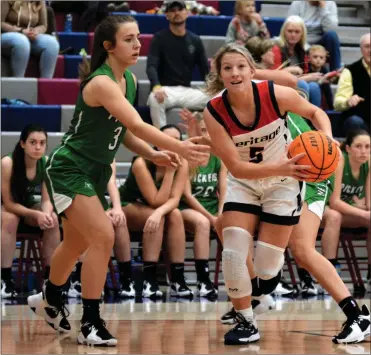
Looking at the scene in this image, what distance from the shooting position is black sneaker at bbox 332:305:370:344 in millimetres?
4684

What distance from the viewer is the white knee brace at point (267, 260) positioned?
15.5ft

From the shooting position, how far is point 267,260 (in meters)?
4.76

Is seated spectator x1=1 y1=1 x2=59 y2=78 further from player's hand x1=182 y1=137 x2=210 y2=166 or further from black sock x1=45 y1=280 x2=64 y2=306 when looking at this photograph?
player's hand x1=182 y1=137 x2=210 y2=166

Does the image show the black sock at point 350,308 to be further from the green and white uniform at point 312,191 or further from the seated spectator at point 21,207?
the seated spectator at point 21,207

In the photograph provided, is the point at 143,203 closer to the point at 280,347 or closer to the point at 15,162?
the point at 15,162

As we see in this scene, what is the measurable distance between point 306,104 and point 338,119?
422 cm

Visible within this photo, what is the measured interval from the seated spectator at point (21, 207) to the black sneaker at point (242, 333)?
2.33m

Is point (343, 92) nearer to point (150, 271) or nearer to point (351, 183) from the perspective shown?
point (351, 183)

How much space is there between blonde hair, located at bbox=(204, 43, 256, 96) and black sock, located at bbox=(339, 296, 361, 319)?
51.5 inches

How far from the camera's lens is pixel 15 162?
6879mm

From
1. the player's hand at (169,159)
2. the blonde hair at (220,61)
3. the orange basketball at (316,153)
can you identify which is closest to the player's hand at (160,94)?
the blonde hair at (220,61)

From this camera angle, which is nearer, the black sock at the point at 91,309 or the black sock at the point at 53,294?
the black sock at the point at 91,309

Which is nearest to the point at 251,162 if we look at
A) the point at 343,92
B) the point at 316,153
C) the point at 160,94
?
the point at 316,153

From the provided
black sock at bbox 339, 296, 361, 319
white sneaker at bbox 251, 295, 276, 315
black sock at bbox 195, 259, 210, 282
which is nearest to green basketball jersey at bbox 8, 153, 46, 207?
black sock at bbox 195, 259, 210, 282
